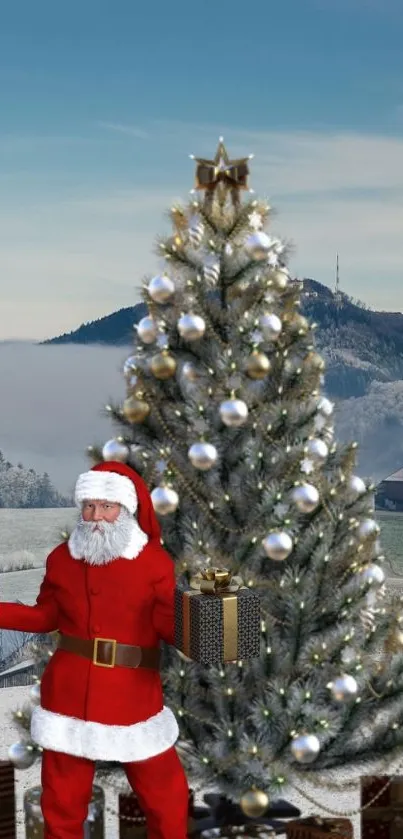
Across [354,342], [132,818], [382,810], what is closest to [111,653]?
[132,818]

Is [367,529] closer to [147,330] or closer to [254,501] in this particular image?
[254,501]

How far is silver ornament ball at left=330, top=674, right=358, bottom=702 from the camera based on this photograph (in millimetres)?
2783

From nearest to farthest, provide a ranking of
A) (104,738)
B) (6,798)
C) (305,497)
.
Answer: (104,738) → (305,497) → (6,798)

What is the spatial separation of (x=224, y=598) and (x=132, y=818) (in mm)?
934

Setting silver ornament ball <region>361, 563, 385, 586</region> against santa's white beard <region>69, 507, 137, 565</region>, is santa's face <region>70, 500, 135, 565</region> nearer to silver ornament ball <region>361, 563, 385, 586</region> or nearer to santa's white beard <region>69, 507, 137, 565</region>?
santa's white beard <region>69, 507, 137, 565</region>

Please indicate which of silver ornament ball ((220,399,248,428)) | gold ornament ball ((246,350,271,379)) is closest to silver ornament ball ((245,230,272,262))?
gold ornament ball ((246,350,271,379))

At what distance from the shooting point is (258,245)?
2.89m

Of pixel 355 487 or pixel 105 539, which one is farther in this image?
pixel 355 487

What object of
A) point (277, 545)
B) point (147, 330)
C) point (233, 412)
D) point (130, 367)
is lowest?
point (277, 545)

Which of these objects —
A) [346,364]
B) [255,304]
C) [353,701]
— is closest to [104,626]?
[353,701]

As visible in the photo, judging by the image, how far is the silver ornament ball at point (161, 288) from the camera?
295 centimetres

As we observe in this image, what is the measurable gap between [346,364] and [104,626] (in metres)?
5.65

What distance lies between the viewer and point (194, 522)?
9.46 feet

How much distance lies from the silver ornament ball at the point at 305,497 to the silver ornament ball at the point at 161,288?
64 centimetres
